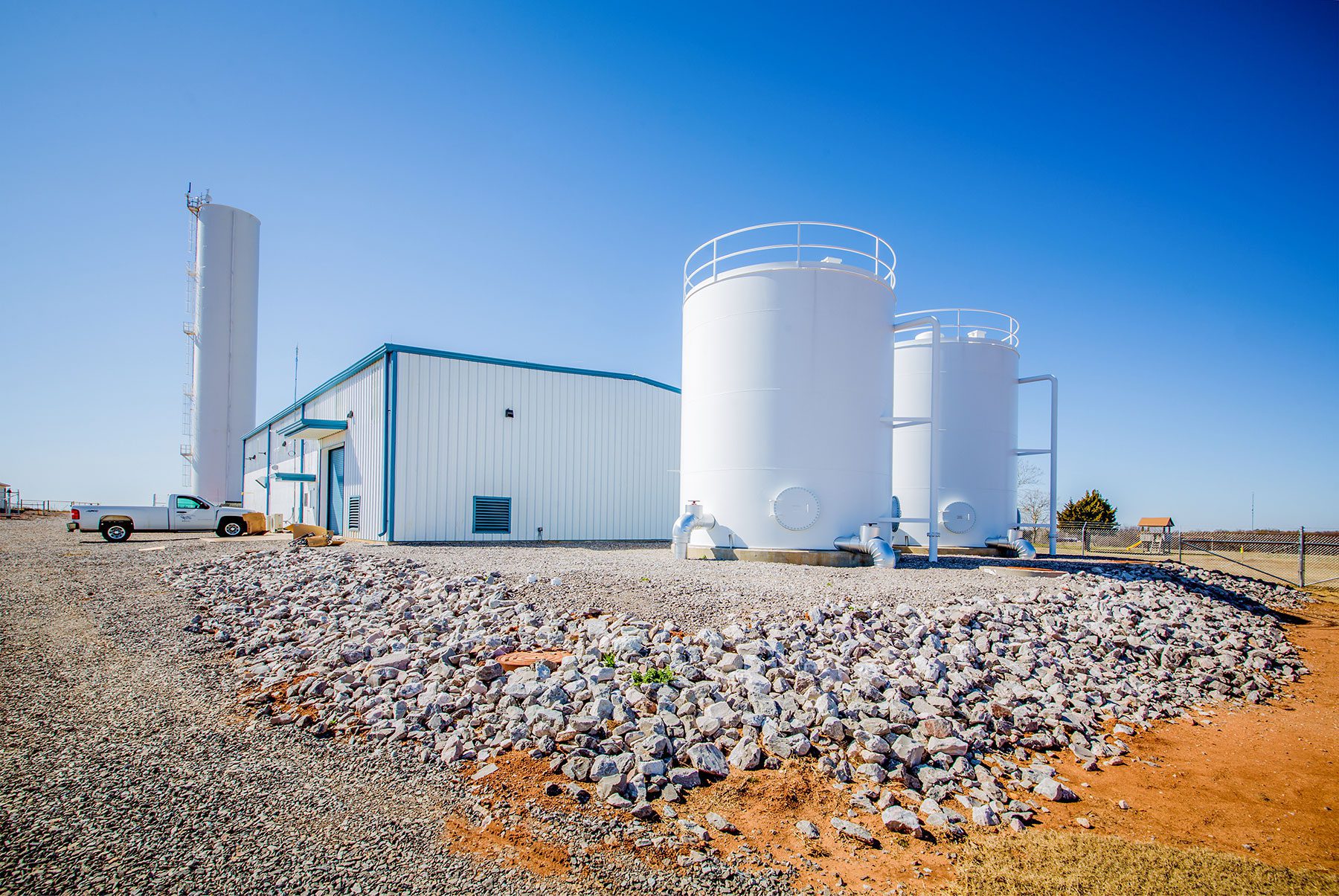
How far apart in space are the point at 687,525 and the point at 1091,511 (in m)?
37.6

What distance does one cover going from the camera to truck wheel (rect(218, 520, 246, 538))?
20.6 m

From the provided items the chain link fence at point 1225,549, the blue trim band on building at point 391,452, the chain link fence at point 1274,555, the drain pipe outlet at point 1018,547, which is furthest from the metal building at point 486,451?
the chain link fence at point 1274,555

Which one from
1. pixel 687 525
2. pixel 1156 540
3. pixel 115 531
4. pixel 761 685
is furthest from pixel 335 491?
pixel 1156 540

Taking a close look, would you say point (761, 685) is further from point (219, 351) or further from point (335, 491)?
point (219, 351)

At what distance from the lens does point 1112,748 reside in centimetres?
495

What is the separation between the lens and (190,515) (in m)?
20.7

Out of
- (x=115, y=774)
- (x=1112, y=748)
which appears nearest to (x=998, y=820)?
(x=1112, y=748)

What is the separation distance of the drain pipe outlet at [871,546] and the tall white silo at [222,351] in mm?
31974

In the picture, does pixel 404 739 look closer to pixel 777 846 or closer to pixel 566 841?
pixel 566 841

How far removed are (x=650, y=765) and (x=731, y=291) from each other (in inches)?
374

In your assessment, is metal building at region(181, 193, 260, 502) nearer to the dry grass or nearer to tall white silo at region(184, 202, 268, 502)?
tall white silo at region(184, 202, 268, 502)

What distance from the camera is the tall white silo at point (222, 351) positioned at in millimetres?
32031

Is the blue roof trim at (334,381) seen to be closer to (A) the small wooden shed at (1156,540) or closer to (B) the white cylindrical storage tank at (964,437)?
(B) the white cylindrical storage tank at (964,437)

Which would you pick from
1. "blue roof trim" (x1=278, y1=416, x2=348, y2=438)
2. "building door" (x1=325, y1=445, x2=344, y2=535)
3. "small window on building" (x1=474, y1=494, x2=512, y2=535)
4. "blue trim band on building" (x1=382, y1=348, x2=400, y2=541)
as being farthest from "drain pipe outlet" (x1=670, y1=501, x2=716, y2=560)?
"building door" (x1=325, y1=445, x2=344, y2=535)
